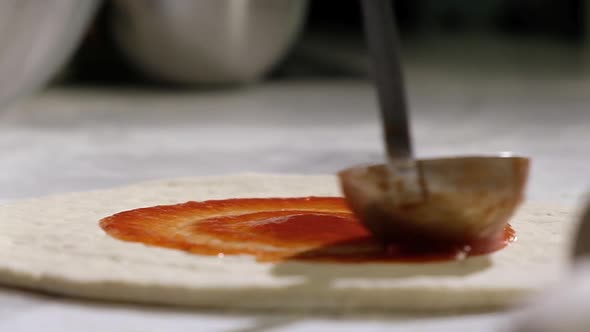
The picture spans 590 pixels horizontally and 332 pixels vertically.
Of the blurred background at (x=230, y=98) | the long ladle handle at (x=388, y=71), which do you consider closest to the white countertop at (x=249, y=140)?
the blurred background at (x=230, y=98)

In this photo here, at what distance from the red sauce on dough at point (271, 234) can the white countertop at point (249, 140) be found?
94 mm

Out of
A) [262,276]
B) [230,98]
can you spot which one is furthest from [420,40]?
[262,276]

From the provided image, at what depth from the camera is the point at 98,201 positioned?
0.96 m

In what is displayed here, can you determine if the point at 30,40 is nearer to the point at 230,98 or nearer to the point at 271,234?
the point at 230,98

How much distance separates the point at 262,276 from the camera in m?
0.67

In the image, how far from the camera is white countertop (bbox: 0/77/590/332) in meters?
0.64

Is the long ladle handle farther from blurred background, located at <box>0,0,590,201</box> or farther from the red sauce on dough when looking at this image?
blurred background, located at <box>0,0,590,201</box>

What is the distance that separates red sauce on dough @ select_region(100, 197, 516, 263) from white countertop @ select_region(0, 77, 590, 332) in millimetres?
94

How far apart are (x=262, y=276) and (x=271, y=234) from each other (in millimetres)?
107

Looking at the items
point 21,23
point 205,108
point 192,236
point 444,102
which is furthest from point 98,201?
point 444,102

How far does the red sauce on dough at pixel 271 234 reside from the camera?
2.37ft

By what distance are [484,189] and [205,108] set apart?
1.54 metres

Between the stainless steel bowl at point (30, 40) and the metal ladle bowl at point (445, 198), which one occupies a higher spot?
the stainless steel bowl at point (30, 40)

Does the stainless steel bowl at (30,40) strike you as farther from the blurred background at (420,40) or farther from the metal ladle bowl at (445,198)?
the metal ladle bowl at (445,198)
